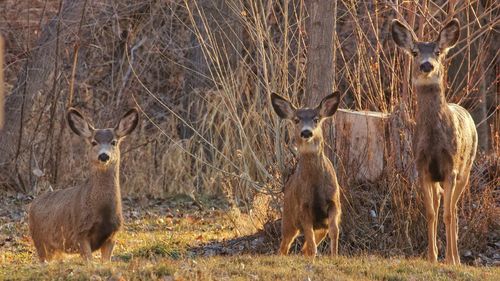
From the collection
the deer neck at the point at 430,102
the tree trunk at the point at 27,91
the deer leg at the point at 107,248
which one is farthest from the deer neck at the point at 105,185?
the tree trunk at the point at 27,91

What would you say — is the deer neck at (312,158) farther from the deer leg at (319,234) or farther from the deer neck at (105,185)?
the deer neck at (105,185)

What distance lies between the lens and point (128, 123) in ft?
39.1

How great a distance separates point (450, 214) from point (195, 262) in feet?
9.60

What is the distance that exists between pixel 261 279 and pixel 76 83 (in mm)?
12166

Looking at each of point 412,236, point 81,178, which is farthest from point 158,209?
point 412,236

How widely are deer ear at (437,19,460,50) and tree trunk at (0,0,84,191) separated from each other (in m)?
8.48

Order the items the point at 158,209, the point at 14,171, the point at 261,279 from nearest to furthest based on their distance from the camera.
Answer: the point at 261,279
the point at 158,209
the point at 14,171

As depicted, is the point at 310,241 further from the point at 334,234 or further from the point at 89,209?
the point at 89,209

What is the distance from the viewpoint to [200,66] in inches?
771

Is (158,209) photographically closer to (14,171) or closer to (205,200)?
(205,200)

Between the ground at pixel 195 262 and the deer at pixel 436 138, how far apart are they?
2.30ft

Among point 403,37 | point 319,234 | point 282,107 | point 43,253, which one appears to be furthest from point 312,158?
point 43,253

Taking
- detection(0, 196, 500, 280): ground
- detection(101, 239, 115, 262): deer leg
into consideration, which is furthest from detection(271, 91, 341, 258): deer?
detection(101, 239, 115, 262): deer leg

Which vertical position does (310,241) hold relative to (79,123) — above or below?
below
